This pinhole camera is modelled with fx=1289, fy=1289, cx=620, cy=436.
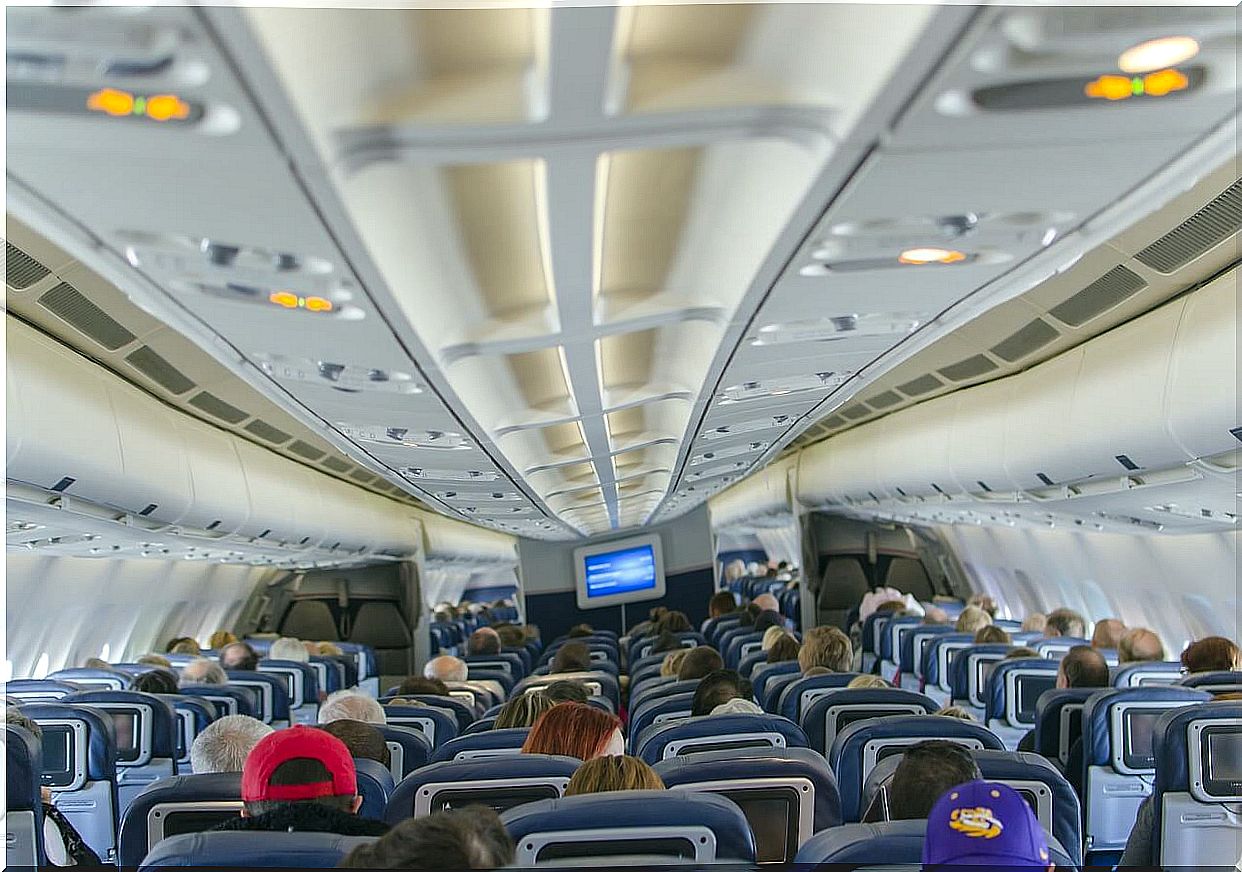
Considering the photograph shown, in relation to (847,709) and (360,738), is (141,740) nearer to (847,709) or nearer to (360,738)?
(360,738)

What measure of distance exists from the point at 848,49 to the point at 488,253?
1.54 meters

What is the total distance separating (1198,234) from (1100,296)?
1.31m

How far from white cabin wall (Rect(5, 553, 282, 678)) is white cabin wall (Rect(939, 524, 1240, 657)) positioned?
40.5 feet

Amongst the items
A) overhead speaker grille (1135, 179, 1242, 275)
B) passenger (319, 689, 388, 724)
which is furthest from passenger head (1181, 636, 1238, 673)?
passenger (319, 689, 388, 724)

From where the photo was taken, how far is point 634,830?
11.5 feet

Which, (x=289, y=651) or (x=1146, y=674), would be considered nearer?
(x=1146, y=674)

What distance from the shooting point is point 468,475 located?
8773 millimetres

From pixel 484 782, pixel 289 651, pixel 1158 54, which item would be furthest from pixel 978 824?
pixel 289 651

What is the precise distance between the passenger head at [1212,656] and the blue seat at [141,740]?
7293 millimetres

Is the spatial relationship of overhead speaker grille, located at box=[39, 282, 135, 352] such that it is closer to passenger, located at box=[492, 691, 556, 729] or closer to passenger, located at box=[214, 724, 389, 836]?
passenger, located at box=[214, 724, 389, 836]

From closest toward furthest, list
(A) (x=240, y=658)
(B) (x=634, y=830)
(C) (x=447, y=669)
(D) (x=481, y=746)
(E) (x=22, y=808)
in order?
(B) (x=634, y=830) → (E) (x=22, y=808) → (D) (x=481, y=746) → (C) (x=447, y=669) → (A) (x=240, y=658)

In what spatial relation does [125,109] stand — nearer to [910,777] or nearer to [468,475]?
[910,777]

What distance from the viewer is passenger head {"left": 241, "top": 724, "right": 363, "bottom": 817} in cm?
458

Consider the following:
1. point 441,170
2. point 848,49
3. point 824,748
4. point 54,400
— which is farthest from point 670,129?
point 824,748
